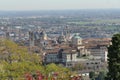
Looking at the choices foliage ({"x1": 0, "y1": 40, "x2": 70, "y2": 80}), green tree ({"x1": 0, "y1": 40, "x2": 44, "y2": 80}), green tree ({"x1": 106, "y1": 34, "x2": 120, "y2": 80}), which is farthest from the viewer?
green tree ({"x1": 0, "y1": 40, "x2": 44, "y2": 80})

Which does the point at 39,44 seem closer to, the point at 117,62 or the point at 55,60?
the point at 55,60

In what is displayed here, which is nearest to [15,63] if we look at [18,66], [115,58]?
[18,66]

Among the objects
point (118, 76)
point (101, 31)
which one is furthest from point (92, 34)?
point (118, 76)

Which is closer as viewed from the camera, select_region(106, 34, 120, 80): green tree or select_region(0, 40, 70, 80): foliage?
select_region(106, 34, 120, 80): green tree

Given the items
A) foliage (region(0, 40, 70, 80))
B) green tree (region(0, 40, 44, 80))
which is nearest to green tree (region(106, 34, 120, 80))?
foliage (region(0, 40, 70, 80))

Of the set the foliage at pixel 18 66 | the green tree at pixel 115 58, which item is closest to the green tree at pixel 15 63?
the foliage at pixel 18 66

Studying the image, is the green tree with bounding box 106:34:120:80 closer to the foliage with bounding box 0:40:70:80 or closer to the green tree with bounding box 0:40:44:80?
the foliage with bounding box 0:40:70:80

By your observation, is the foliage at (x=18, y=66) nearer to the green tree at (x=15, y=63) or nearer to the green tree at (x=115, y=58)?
the green tree at (x=15, y=63)

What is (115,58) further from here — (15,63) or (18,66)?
(15,63)

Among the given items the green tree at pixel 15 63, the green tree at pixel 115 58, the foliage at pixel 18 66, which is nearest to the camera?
the green tree at pixel 115 58

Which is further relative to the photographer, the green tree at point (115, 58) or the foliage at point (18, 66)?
the foliage at point (18, 66)

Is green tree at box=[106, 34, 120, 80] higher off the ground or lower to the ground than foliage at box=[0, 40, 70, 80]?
higher
